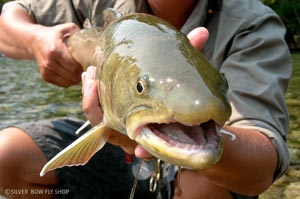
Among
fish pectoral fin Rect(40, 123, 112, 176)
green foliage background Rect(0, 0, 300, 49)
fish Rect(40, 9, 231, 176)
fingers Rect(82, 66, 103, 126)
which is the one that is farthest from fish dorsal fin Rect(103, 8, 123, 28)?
green foliage background Rect(0, 0, 300, 49)

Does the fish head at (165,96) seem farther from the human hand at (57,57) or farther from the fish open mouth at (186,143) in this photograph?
the human hand at (57,57)

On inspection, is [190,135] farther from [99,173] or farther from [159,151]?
[99,173]

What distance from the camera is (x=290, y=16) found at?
2778 centimetres

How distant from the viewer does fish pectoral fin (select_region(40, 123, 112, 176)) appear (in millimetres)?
1885

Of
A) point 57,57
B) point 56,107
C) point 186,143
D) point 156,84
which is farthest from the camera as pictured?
point 56,107

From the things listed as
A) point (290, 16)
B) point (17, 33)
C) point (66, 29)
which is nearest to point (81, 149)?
point (66, 29)

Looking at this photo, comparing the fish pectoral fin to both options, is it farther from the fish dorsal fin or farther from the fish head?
the fish dorsal fin

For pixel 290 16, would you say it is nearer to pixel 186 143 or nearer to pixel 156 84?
pixel 156 84

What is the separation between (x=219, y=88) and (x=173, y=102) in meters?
0.16

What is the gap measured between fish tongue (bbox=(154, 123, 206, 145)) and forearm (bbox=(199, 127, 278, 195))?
0.56 m

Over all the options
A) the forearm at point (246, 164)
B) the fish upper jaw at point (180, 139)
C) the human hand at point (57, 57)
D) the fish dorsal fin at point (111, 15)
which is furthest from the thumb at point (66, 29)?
the fish upper jaw at point (180, 139)

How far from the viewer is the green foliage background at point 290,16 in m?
26.4

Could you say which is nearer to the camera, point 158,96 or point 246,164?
point 158,96

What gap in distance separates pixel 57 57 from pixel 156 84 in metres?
1.11
